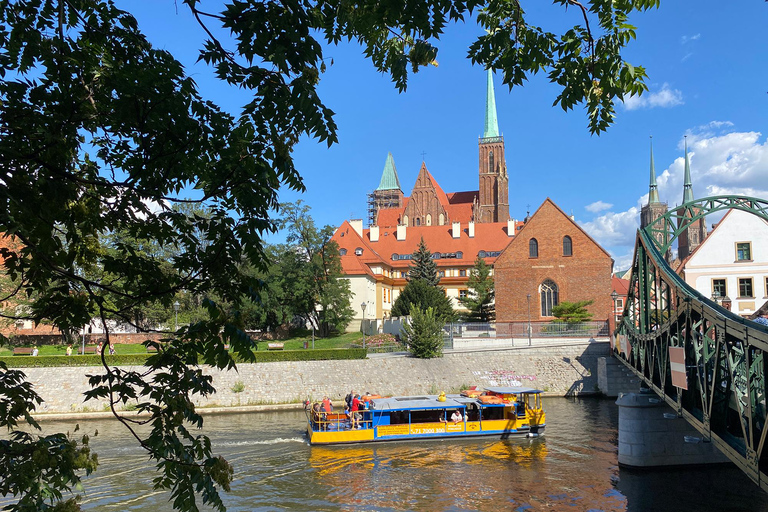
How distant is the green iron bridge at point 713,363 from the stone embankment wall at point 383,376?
1427 centimetres

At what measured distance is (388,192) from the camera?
121188mm

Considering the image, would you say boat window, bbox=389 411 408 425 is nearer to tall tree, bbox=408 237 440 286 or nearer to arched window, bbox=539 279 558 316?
arched window, bbox=539 279 558 316

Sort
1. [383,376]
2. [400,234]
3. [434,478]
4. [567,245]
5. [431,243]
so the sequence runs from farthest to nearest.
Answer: [400,234], [431,243], [567,245], [383,376], [434,478]

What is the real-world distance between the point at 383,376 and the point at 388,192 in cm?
8844

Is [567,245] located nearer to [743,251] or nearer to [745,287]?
[743,251]

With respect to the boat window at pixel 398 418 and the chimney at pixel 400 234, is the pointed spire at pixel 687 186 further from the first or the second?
the boat window at pixel 398 418

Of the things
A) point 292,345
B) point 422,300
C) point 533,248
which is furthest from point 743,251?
point 292,345

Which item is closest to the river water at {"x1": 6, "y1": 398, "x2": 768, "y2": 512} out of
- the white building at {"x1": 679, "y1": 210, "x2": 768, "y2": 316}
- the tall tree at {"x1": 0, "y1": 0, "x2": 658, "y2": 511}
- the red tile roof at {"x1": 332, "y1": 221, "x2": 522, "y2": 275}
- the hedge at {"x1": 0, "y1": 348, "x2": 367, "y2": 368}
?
the hedge at {"x1": 0, "y1": 348, "x2": 367, "y2": 368}

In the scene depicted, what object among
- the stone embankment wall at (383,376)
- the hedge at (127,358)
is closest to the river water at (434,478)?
the stone embankment wall at (383,376)

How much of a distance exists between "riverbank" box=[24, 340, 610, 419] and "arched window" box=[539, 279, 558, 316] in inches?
452

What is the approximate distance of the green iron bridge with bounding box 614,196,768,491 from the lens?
34.6 feet

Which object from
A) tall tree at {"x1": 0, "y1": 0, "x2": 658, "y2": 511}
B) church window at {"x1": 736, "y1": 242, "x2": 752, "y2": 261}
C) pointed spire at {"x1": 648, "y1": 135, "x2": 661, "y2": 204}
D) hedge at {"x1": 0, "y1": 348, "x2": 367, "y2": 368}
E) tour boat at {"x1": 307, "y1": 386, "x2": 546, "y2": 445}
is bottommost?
tour boat at {"x1": 307, "y1": 386, "x2": 546, "y2": 445}

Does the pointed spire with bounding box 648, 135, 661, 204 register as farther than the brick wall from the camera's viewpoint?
Yes

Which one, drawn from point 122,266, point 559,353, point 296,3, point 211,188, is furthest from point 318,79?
point 559,353
